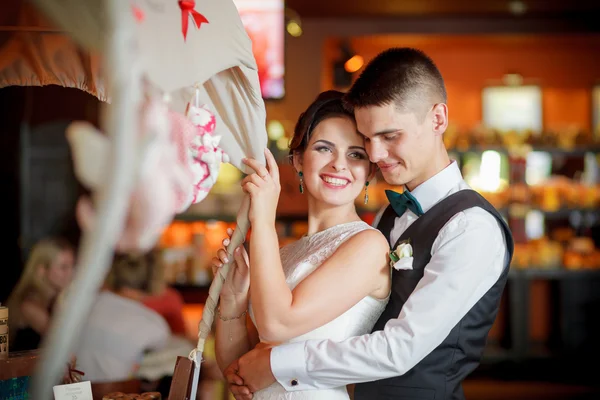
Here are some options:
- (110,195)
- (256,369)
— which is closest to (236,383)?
(256,369)

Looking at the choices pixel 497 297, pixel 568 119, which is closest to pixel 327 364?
pixel 497 297

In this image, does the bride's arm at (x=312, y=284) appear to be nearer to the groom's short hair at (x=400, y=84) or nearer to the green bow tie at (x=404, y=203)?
the green bow tie at (x=404, y=203)

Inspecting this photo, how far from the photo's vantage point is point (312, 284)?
1.76 metres

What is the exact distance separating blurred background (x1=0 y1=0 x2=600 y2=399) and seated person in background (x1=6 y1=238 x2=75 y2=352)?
1449 mm

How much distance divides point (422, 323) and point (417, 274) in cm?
19

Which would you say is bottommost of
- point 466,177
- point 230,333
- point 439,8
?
point 230,333

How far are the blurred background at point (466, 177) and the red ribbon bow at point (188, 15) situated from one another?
342cm

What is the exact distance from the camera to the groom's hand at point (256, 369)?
185cm

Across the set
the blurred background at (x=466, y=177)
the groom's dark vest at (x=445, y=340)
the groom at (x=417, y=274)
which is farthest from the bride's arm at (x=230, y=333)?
the blurred background at (x=466, y=177)

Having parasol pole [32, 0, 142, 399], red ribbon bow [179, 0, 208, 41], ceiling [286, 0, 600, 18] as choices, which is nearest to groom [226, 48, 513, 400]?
red ribbon bow [179, 0, 208, 41]

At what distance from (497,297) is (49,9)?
153 centimetres

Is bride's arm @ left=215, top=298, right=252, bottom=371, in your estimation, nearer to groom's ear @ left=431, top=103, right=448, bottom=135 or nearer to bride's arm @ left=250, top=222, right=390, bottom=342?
bride's arm @ left=250, top=222, right=390, bottom=342

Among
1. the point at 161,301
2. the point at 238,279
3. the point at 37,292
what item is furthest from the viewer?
the point at 161,301

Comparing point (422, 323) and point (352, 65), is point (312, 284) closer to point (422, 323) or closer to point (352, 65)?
point (422, 323)
